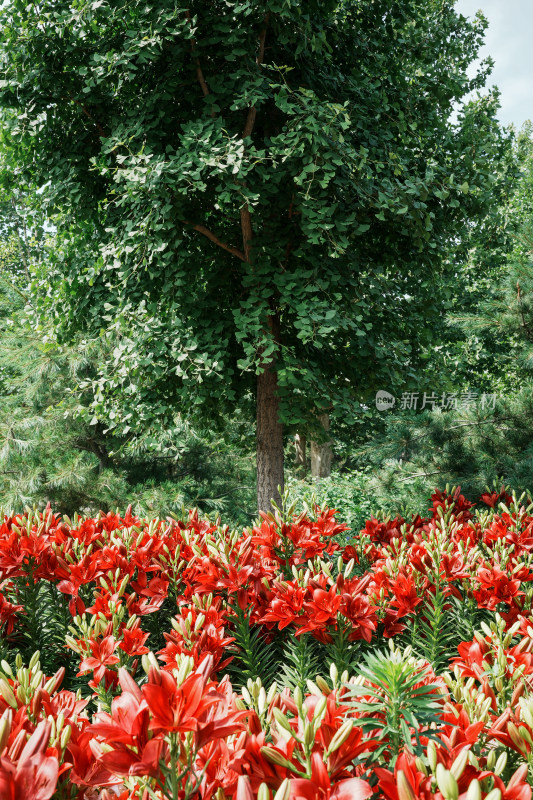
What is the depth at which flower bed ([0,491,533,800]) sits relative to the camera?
964 mm

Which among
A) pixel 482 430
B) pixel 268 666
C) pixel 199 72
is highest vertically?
pixel 199 72

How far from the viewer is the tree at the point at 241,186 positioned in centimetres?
395

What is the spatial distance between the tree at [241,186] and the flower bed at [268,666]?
4.74ft

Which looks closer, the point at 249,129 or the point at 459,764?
the point at 459,764

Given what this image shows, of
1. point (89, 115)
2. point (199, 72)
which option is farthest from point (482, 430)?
point (89, 115)

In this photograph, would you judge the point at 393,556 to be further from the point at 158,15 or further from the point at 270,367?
the point at 158,15

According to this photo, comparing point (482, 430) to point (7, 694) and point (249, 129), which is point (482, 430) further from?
point (7, 694)

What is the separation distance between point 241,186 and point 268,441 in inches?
81.1

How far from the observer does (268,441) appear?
498 cm

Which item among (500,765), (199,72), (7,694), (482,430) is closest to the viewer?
(500,765)

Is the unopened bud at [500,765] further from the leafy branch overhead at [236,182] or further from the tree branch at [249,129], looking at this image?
the tree branch at [249,129]

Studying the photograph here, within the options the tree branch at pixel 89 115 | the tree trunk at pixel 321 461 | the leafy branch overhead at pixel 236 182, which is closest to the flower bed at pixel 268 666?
the leafy branch overhead at pixel 236 182

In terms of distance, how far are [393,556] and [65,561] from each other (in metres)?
1.54

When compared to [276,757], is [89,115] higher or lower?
higher
